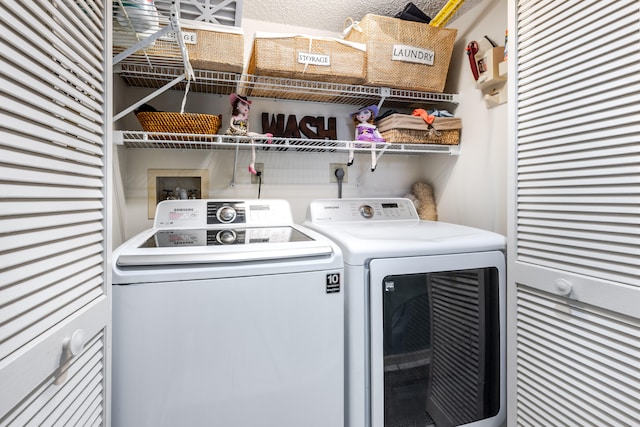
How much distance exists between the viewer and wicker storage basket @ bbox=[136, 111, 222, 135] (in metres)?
1.51

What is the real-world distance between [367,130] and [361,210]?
0.47 meters

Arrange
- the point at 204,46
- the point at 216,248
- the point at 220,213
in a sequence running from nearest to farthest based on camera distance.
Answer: the point at 216,248
the point at 204,46
the point at 220,213

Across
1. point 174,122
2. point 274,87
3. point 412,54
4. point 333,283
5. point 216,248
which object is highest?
point 412,54

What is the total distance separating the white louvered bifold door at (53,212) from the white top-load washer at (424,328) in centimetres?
81

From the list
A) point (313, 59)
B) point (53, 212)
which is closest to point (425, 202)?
point (313, 59)

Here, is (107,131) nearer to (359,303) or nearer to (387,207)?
(359,303)

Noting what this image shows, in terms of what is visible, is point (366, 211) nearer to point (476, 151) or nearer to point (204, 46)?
point (476, 151)

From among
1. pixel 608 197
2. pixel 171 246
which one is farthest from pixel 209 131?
pixel 608 197

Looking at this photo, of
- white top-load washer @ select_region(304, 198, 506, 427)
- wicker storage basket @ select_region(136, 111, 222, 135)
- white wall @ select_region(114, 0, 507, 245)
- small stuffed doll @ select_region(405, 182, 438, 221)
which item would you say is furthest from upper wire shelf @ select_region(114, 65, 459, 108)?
white top-load washer @ select_region(304, 198, 506, 427)

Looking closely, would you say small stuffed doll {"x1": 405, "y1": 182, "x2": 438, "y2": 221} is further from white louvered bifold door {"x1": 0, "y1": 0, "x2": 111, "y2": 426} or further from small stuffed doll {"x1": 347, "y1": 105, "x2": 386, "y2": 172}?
white louvered bifold door {"x1": 0, "y1": 0, "x2": 111, "y2": 426}

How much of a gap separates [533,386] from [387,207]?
3.64ft

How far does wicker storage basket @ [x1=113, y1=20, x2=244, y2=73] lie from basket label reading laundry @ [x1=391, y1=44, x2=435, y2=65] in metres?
0.81

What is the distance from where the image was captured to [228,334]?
1078 mm

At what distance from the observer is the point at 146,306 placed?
1011mm
